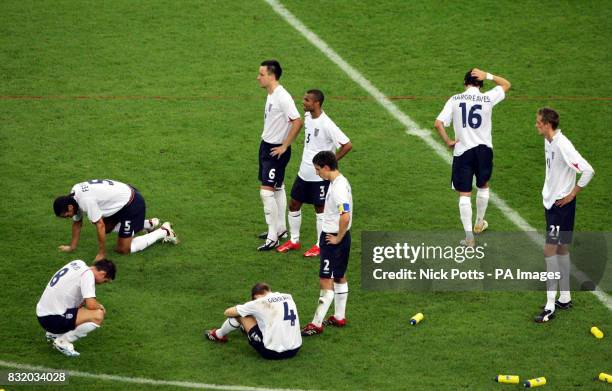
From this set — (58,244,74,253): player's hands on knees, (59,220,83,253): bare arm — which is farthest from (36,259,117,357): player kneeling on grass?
(58,244,74,253): player's hands on knees

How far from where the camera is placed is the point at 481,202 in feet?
49.3

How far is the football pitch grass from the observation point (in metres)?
12.2

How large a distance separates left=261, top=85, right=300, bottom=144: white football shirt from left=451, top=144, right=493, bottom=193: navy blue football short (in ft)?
7.40

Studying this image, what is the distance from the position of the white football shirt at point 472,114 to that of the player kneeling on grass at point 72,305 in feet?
16.6

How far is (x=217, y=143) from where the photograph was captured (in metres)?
17.9

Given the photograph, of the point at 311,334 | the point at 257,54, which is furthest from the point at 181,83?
the point at 311,334

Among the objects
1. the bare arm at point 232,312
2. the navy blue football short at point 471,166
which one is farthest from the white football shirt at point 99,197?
the navy blue football short at point 471,166

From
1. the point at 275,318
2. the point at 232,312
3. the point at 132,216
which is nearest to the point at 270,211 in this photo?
the point at 132,216

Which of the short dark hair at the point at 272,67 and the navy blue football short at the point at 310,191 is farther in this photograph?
the short dark hair at the point at 272,67

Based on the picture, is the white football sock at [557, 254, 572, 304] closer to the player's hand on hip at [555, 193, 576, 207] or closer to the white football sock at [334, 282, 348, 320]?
the player's hand on hip at [555, 193, 576, 207]

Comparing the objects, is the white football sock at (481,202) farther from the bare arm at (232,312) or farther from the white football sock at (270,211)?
the bare arm at (232,312)

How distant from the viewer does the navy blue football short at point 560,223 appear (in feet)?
42.0

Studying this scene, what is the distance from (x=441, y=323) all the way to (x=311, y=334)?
155 centimetres

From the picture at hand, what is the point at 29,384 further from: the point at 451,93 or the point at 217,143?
the point at 451,93
